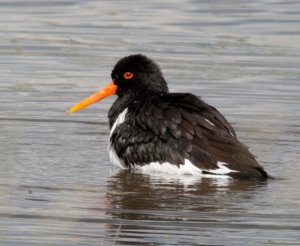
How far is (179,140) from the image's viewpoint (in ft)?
35.5

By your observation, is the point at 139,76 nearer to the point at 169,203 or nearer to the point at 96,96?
the point at 96,96

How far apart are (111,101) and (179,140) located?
373 centimetres

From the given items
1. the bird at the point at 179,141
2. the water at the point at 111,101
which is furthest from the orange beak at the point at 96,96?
the bird at the point at 179,141

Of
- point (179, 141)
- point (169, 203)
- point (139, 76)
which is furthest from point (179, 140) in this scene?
point (139, 76)

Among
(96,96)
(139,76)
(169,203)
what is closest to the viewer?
(169,203)

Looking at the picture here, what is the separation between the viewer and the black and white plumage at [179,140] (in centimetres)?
1060

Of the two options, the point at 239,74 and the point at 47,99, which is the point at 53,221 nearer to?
the point at 47,99

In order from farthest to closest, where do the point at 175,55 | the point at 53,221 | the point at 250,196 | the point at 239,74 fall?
the point at 175,55 < the point at 239,74 < the point at 250,196 < the point at 53,221

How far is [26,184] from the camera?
1015cm

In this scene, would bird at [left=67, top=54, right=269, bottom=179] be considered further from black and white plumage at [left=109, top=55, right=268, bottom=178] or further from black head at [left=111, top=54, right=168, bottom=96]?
black head at [left=111, top=54, right=168, bottom=96]

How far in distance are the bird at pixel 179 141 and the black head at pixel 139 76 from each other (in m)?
0.32

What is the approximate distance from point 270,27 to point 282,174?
8189 mm

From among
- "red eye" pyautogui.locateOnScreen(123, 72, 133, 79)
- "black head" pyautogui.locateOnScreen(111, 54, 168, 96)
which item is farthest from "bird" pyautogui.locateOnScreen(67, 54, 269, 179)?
"red eye" pyautogui.locateOnScreen(123, 72, 133, 79)

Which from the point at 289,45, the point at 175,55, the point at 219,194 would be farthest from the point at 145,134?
the point at 289,45
